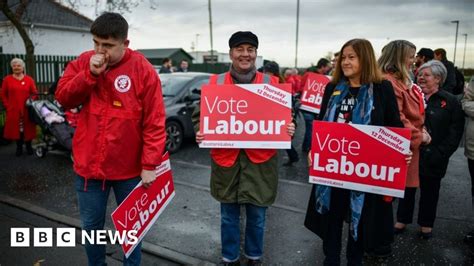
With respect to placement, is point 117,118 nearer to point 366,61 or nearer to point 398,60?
point 366,61

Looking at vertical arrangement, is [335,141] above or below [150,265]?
above

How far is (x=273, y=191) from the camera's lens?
3.55 meters

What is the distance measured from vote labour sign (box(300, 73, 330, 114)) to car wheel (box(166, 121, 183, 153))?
279 cm

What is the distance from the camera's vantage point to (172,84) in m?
9.48

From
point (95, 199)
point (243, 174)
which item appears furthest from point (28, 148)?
point (243, 174)

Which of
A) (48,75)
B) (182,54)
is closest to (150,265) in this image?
(48,75)

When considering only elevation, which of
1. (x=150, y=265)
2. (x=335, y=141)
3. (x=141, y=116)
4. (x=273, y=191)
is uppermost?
(x=141, y=116)

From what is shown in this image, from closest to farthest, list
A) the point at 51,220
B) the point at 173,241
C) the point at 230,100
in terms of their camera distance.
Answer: the point at 230,100 → the point at 173,241 → the point at 51,220

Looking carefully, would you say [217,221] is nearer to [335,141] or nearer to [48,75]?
[335,141]

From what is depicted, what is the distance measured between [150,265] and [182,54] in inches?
2013

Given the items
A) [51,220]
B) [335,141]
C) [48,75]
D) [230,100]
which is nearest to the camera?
[335,141]

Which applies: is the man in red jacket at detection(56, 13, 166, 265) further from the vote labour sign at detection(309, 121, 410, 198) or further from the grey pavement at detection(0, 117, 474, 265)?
the grey pavement at detection(0, 117, 474, 265)

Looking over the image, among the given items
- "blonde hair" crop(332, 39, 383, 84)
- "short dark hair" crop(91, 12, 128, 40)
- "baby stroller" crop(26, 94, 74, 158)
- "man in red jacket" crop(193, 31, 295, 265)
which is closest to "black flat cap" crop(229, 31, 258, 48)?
"man in red jacket" crop(193, 31, 295, 265)

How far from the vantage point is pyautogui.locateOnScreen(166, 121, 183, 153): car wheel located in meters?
8.73
